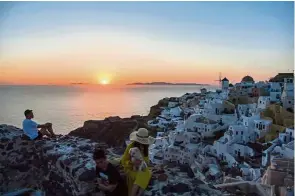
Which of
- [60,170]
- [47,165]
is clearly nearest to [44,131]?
[47,165]

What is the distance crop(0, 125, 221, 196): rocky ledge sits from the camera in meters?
3.78

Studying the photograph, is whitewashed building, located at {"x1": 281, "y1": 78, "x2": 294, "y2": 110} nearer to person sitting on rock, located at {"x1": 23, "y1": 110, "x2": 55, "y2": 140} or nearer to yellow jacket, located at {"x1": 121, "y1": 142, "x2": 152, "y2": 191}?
person sitting on rock, located at {"x1": 23, "y1": 110, "x2": 55, "y2": 140}

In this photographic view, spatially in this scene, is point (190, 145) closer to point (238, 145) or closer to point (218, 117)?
point (238, 145)

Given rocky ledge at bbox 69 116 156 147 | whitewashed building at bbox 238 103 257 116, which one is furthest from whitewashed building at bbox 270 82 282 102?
rocky ledge at bbox 69 116 156 147

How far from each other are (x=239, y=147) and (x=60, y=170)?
2556cm

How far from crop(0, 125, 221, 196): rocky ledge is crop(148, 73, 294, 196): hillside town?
9552mm

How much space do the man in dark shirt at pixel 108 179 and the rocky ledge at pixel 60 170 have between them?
0.80 feet

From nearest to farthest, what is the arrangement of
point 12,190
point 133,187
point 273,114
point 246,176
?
1. point 133,187
2. point 12,190
3. point 246,176
4. point 273,114

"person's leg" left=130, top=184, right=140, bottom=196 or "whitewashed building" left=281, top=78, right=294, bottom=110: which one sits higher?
"person's leg" left=130, top=184, right=140, bottom=196

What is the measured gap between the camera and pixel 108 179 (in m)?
3.53

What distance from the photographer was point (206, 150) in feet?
96.1

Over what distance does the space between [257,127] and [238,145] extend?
15.8 ft

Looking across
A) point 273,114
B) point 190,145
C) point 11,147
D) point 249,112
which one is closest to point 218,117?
point 249,112

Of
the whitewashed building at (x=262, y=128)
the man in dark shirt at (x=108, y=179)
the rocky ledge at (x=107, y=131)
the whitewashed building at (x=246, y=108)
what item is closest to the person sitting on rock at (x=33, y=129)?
the man in dark shirt at (x=108, y=179)
